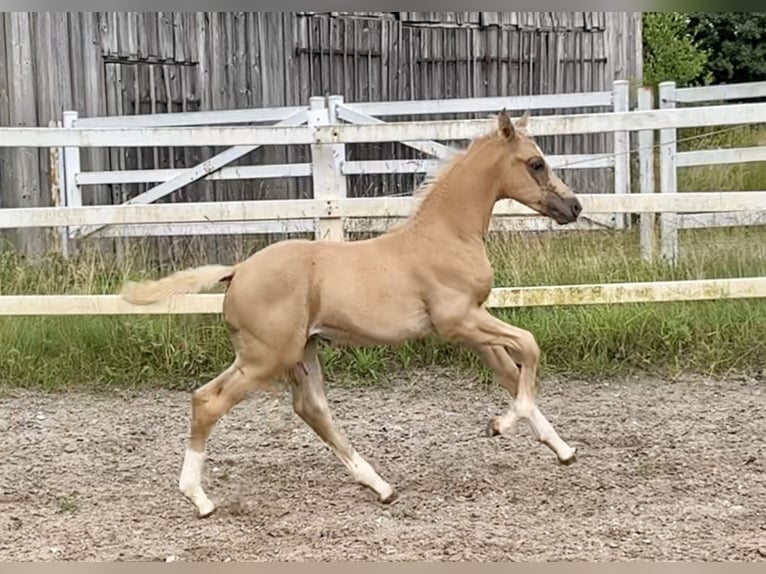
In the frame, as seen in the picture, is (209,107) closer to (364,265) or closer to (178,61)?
(178,61)

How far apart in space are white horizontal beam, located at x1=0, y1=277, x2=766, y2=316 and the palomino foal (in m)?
2.05

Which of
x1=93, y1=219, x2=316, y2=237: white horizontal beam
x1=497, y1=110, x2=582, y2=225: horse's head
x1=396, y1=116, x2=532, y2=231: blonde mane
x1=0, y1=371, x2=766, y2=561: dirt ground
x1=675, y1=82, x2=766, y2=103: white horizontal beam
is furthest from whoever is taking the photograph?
x1=675, y1=82, x2=766, y2=103: white horizontal beam

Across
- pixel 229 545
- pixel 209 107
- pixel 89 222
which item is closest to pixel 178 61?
pixel 209 107

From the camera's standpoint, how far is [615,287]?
6586 mm

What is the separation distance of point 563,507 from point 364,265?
1.32 m

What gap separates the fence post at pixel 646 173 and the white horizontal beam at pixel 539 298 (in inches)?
38.3

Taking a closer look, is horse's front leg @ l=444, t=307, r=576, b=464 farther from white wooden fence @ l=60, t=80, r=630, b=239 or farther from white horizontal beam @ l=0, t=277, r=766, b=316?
white wooden fence @ l=60, t=80, r=630, b=239

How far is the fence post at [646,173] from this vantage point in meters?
8.36

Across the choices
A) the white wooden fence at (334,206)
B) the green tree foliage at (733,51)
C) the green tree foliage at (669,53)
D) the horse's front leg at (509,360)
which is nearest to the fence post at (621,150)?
the white wooden fence at (334,206)

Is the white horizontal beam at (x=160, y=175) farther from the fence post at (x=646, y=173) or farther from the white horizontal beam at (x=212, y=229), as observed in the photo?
the fence post at (x=646, y=173)

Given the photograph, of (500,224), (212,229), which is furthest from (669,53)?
(500,224)

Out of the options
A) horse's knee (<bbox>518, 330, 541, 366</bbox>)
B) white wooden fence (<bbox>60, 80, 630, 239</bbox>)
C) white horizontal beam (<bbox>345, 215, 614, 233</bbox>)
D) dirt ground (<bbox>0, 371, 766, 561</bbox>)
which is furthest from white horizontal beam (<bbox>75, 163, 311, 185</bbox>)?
horse's knee (<bbox>518, 330, 541, 366</bbox>)

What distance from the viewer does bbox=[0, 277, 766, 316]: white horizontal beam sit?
6591 millimetres

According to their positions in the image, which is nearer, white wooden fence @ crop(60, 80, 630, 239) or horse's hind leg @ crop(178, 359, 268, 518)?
horse's hind leg @ crop(178, 359, 268, 518)
